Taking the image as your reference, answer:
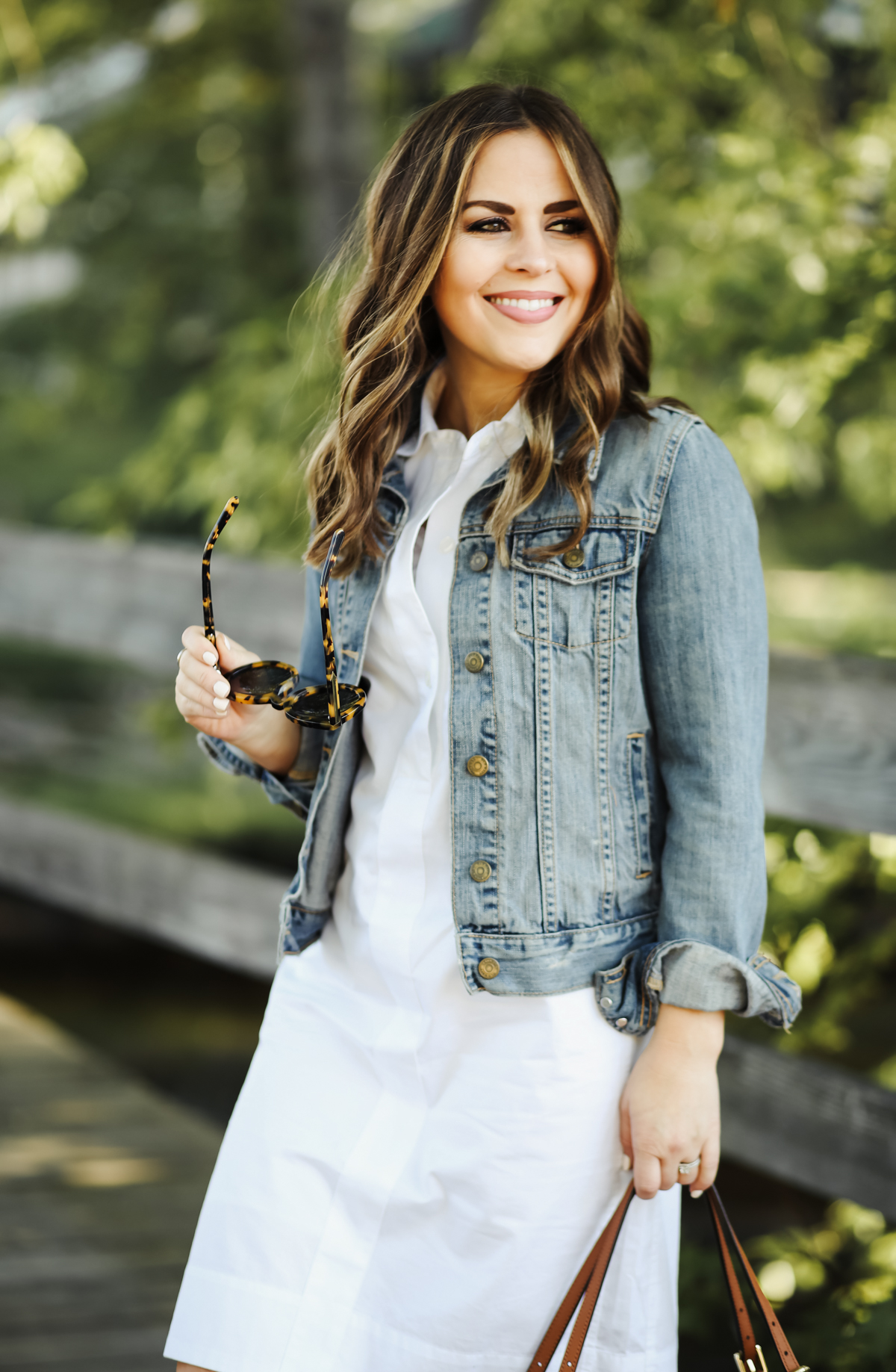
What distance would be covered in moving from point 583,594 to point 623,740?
0.52 ft

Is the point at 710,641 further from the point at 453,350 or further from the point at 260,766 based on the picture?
the point at 260,766

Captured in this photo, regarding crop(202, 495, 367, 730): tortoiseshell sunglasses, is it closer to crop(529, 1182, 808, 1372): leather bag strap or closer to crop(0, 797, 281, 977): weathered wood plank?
crop(529, 1182, 808, 1372): leather bag strap

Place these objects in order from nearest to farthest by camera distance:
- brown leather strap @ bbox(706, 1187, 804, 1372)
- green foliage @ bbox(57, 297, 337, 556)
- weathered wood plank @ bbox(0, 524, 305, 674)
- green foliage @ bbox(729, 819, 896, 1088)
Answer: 1. brown leather strap @ bbox(706, 1187, 804, 1372)
2. green foliage @ bbox(729, 819, 896, 1088)
3. weathered wood plank @ bbox(0, 524, 305, 674)
4. green foliage @ bbox(57, 297, 337, 556)

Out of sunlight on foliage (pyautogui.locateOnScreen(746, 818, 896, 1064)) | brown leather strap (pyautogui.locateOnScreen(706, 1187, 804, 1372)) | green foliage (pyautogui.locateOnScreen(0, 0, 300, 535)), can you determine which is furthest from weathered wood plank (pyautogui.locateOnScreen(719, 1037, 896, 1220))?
green foliage (pyautogui.locateOnScreen(0, 0, 300, 535))

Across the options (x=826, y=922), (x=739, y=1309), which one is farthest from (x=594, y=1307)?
(x=826, y=922)

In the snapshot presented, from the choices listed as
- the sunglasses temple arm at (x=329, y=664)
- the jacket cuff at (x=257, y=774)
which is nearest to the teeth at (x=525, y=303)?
the sunglasses temple arm at (x=329, y=664)

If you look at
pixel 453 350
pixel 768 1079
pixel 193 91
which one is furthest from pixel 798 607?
pixel 453 350

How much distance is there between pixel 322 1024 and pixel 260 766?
13.6 inches

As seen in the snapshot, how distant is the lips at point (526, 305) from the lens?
1383 mm

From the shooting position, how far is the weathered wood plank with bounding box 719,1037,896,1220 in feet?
5.88

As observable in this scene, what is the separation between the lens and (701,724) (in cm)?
130

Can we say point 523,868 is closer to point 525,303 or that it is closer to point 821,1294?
point 525,303

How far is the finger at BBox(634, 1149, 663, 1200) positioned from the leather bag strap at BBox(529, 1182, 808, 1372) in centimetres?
1

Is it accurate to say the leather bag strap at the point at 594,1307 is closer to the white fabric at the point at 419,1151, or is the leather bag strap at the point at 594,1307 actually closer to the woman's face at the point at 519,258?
the white fabric at the point at 419,1151
